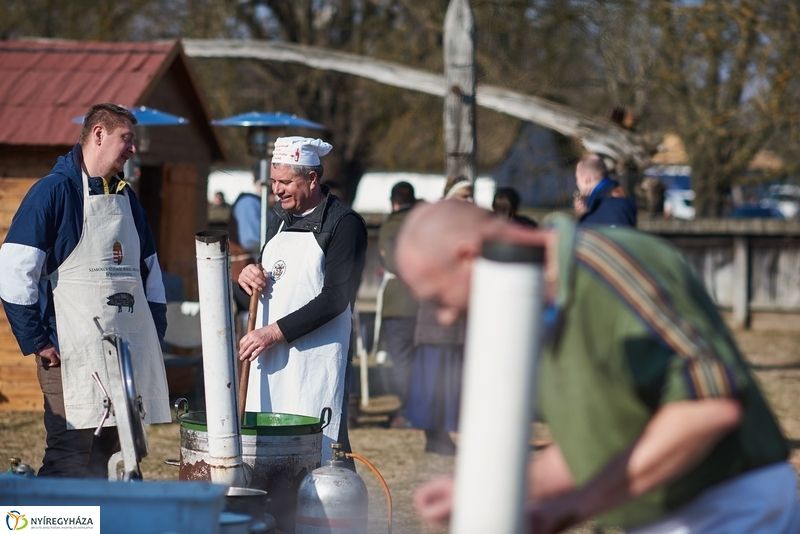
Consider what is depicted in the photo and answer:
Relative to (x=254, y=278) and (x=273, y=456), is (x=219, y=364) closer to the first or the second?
(x=273, y=456)

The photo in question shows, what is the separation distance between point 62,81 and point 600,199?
16.0 ft

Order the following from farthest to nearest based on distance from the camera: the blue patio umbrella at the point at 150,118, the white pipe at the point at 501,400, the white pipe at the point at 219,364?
the blue patio umbrella at the point at 150,118
the white pipe at the point at 219,364
the white pipe at the point at 501,400

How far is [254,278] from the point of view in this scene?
5402mm

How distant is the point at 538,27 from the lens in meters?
19.0

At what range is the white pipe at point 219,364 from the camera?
178 inches

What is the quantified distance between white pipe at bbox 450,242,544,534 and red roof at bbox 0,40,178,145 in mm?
8055

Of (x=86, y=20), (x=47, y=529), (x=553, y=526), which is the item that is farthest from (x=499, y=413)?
(x=86, y=20)

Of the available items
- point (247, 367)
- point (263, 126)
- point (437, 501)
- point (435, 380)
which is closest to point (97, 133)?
point (247, 367)

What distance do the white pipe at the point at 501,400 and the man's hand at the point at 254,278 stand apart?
321 cm

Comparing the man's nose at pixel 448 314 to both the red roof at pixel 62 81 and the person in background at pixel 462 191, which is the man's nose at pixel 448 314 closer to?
the person in background at pixel 462 191

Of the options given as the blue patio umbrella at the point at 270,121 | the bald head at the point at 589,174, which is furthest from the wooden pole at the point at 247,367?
the blue patio umbrella at the point at 270,121

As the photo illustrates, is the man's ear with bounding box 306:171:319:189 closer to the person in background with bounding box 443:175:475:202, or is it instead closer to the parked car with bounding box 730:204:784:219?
the person in background with bounding box 443:175:475:202

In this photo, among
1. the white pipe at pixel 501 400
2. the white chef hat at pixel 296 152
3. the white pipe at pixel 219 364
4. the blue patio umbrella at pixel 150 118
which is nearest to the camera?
the white pipe at pixel 501 400

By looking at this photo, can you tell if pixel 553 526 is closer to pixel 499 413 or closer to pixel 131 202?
pixel 499 413
